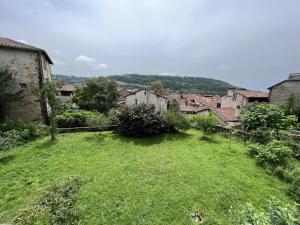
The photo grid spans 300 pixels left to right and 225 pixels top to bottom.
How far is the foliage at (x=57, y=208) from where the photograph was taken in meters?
6.05

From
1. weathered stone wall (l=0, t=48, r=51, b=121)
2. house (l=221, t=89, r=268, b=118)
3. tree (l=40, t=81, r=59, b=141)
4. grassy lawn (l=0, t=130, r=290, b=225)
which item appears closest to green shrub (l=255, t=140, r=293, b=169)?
grassy lawn (l=0, t=130, r=290, b=225)

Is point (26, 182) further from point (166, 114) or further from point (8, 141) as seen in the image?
point (166, 114)

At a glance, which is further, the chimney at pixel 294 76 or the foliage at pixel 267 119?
the chimney at pixel 294 76

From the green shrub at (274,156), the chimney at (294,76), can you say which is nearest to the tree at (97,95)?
the green shrub at (274,156)

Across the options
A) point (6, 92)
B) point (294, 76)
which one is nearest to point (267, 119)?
point (294, 76)

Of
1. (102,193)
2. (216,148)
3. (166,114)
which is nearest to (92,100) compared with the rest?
(166,114)

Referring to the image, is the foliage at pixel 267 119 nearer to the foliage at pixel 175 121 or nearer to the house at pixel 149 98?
the foliage at pixel 175 121

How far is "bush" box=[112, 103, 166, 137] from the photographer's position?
14.8 m

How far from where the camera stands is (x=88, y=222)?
20.0ft

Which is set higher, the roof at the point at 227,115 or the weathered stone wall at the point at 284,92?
the weathered stone wall at the point at 284,92

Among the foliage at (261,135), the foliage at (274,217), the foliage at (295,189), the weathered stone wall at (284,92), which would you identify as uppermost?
the weathered stone wall at (284,92)

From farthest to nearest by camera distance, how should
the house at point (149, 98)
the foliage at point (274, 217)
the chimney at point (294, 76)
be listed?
the house at point (149, 98), the chimney at point (294, 76), the foliage at point (274, 217)

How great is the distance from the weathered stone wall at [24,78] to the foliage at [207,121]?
13.5 meters

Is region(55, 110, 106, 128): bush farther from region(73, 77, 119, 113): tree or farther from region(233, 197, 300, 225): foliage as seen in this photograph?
region(233, 197, 300, 225): foliage
